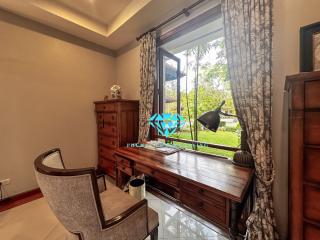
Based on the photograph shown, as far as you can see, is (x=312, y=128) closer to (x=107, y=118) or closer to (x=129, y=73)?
(x=107, y=118)

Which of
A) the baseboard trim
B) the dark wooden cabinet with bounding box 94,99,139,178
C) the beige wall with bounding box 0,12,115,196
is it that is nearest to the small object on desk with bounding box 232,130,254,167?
the dark wooden cabinet with bounding box 94,99,139,178

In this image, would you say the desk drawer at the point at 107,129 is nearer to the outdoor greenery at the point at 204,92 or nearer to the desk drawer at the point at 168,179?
the outdoor greenery at the point at 204,92

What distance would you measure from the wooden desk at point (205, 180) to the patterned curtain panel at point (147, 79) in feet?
2.15

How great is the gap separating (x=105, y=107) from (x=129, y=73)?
0.79 metres

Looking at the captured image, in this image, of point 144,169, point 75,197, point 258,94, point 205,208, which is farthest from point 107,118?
point 258,94

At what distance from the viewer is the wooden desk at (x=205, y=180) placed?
1.03m

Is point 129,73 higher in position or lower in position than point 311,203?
higher

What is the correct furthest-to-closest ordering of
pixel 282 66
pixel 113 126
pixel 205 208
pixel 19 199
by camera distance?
pixel 113 126 < pixel 19 199 < pixel 282 66 < pixel 205 208

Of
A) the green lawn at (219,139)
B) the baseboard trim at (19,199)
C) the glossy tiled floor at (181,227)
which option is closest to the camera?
the glossy tiled floor at (181,227)

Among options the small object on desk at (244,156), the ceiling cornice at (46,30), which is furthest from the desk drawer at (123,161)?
the ceiling cornice at (46,30)

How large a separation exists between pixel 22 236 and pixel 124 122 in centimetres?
166

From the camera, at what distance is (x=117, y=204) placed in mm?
1363

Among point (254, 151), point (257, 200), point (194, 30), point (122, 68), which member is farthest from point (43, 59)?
point (257, 200)

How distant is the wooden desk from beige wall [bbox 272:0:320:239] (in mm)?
297
